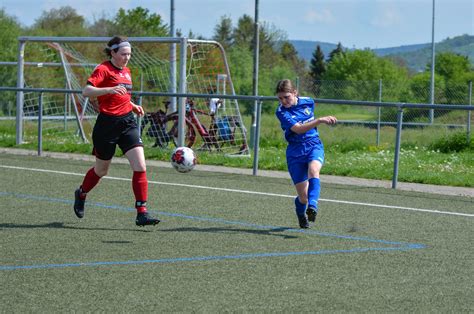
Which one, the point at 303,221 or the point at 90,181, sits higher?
the point at 90,181

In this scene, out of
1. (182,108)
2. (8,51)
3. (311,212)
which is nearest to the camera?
(311,212)

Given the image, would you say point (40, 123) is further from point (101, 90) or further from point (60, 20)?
point (60, 20)

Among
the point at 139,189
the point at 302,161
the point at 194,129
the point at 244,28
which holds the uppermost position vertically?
the point at 244,28

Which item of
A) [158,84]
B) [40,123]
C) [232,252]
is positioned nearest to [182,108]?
[40,123]

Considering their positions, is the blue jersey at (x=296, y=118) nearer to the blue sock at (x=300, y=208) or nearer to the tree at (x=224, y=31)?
the blue sock at (x=300, y=208)

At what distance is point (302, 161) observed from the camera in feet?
33.2

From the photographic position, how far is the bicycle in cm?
1936

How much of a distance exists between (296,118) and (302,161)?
17.8 inches

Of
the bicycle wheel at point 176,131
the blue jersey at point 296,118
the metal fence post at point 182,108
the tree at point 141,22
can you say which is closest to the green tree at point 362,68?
the tree at point 141,22

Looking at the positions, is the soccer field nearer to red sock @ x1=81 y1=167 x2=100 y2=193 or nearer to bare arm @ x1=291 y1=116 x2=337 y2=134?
red sock @ x1=81 y1=167 x2=100 y2=193

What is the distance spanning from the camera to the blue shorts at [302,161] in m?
10.1

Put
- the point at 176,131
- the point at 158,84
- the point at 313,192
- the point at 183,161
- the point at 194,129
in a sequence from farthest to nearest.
Answer: the point at 158,84
the point at 194,129
the point at 176,131
the point at 183,161
the point at 313,192

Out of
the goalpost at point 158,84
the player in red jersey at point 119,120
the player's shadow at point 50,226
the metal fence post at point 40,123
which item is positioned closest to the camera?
the player in red jersey at point 119,120

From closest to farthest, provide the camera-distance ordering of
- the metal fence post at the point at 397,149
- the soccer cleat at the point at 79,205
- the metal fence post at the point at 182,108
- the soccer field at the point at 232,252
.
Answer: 1. the soccer field at the point at 232,252
2. the soccer cleat at the point at 79,205
3. the metal fence post at the point at 397,149
4. the metal fence post at the point at 182,108
